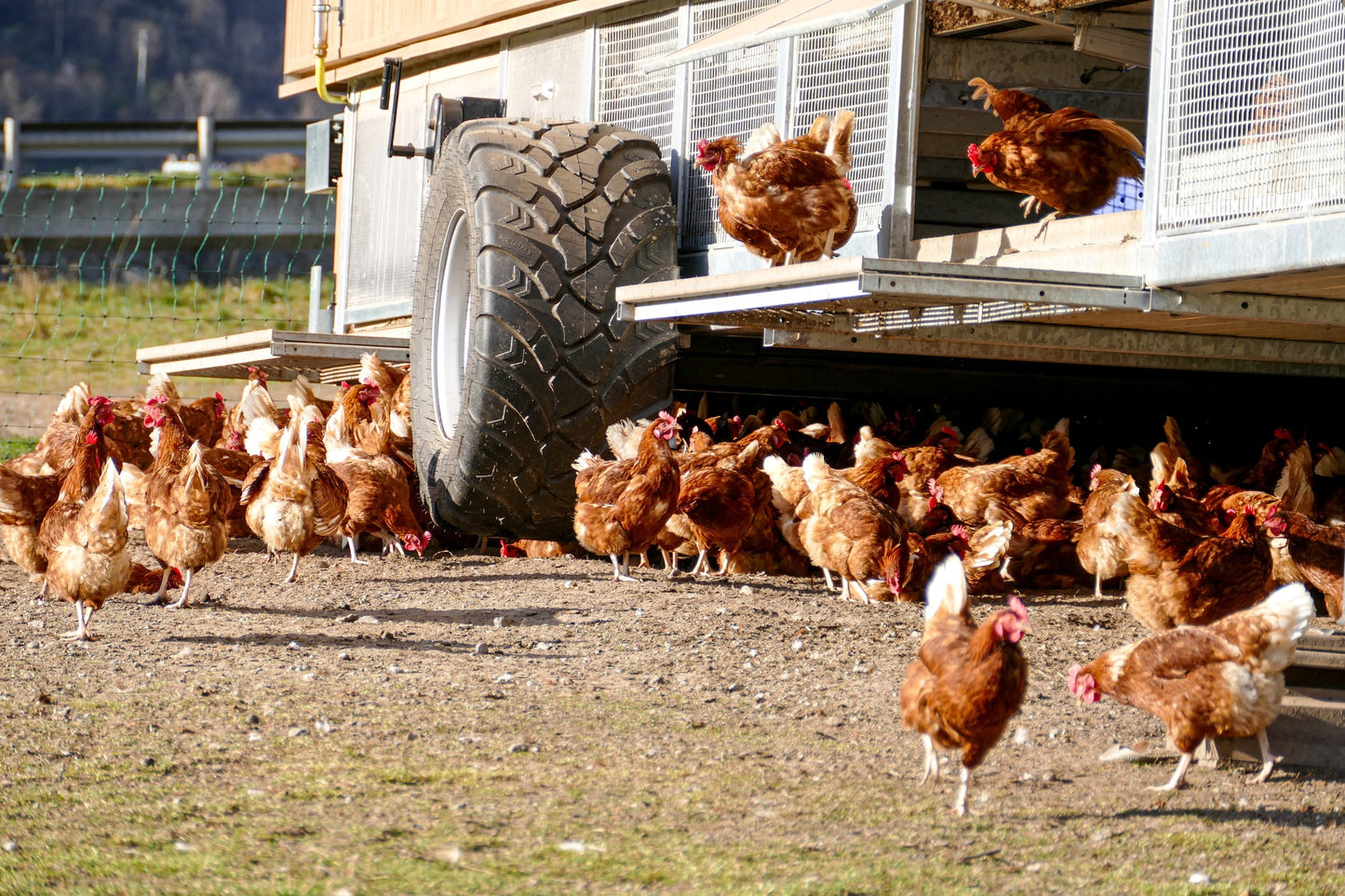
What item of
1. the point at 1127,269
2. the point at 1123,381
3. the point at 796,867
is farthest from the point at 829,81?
the point at 796,867

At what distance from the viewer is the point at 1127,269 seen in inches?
203

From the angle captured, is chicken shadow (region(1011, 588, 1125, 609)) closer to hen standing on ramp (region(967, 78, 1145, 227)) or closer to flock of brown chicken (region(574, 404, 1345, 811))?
flock of brown chicken (region(574, 404, 1345, 811))

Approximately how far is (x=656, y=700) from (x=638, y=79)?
381 centimetres

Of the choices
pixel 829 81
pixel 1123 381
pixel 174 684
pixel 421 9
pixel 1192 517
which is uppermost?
pixel 421 9

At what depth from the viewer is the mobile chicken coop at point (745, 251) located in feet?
15.8

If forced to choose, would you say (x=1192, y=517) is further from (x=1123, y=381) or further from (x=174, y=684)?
(x=174, y=684)

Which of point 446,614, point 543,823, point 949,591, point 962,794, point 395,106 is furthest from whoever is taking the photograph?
point 395,106

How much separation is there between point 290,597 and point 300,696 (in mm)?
2265

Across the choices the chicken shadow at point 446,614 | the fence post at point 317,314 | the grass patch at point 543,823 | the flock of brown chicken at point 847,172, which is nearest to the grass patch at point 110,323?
the fence post at point 317,314

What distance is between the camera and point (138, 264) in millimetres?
24141

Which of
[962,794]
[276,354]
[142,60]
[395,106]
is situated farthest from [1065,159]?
[142,60]

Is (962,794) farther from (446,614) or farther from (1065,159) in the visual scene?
(1065,159)

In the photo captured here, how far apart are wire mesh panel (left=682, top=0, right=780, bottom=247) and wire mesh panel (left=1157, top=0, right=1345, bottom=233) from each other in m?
2.25

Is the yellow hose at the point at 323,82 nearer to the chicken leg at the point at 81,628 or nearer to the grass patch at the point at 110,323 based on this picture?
the chicken leg at the point at 81,628
